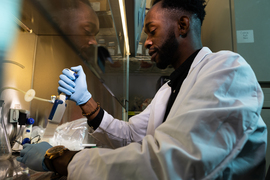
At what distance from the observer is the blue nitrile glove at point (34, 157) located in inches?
23.1

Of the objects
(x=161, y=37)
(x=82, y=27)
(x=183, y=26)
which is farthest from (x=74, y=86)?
(x=183, y=26)

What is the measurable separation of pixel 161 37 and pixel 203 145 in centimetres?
93

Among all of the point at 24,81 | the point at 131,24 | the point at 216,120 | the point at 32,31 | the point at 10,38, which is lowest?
the point at 216,120

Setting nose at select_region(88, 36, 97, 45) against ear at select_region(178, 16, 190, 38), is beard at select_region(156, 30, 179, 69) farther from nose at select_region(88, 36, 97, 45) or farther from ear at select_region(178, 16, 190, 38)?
nose at select_region(88, 36, 97, 45)

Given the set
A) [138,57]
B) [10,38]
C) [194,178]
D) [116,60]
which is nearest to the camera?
[194,178]

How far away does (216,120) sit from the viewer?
48cm

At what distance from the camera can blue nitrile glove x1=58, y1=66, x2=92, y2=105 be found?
0.85 metres

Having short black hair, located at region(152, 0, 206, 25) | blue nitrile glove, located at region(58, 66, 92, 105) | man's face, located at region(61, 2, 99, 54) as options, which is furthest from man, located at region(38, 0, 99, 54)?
short black hair, located at region(152, 0, 206, 25)

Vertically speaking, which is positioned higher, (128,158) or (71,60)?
(71,60)

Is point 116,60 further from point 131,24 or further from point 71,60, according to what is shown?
point 71,60

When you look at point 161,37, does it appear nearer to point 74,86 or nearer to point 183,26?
point 183,26

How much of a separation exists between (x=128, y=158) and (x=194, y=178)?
0.18 metres

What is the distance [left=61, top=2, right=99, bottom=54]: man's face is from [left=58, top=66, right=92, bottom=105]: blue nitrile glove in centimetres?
16

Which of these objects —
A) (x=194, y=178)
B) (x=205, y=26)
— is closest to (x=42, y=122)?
(x=194, y=178)
